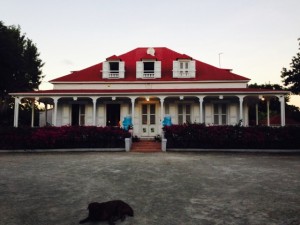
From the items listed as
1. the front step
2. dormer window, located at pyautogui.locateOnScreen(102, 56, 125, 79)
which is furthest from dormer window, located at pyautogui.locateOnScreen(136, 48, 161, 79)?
the front step

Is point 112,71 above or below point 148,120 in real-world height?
above

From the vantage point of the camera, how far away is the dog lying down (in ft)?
14.9

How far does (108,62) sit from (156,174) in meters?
15.5

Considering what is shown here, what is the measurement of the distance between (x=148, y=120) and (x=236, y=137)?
24.2 ft

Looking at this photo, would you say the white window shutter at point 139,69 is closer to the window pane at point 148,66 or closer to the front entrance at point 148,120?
the window pane at point 148,66

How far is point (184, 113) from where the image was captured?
2039 centimetres

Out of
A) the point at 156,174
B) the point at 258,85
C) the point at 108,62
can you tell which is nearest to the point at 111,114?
the point at 108,62

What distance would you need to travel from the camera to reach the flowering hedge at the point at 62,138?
15391mm

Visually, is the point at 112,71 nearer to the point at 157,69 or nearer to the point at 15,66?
the point at 157,69

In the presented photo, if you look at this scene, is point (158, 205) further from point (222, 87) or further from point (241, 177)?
point (222, 87)

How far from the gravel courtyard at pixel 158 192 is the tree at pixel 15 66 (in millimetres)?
21609

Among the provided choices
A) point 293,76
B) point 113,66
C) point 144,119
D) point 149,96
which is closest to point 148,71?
point 113,66

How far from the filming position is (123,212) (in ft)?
15.4

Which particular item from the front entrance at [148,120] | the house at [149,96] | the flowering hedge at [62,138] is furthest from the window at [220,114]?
the flowering hedge at [62,138]
